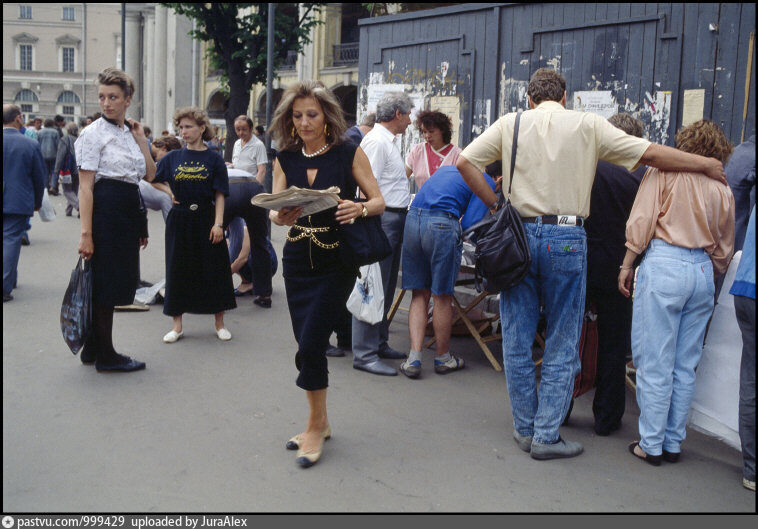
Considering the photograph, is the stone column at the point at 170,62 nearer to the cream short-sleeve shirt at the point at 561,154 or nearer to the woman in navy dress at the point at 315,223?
the woman in navy dress at the point at 315,223

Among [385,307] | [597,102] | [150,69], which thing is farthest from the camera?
[150,69]

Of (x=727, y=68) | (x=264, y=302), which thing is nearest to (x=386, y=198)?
(x=264, y=302)

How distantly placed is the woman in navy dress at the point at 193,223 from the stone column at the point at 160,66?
38766 mm

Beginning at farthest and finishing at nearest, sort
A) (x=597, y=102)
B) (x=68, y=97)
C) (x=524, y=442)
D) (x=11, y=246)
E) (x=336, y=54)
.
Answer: (x=68, y=97) < (x=336, y=54) < (x=11, y=246) < (x=597, y=102) < (x=524, y=442)

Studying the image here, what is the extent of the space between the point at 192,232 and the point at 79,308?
1376 mm

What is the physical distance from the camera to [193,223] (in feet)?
21.3

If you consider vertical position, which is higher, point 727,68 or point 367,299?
point 727,68

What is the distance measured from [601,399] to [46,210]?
7632 millimetres

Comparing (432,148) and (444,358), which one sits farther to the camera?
(432,148)

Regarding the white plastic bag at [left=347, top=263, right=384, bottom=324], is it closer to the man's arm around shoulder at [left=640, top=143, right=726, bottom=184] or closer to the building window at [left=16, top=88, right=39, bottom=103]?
the man's arm around shoulder at [left=640, top=143, right=726, bottom=184]

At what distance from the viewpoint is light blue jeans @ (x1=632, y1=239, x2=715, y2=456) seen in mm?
3984

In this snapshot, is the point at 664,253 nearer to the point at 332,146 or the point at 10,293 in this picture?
the point at 332,146

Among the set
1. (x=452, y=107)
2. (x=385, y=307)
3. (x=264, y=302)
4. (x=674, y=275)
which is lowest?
(x=264, y=302)

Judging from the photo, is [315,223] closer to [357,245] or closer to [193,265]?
[357,245]
